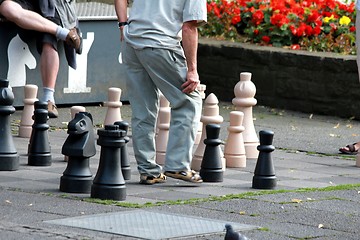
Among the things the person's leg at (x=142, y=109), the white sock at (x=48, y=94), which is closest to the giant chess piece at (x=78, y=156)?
the person's leg at (x=142, y=109)

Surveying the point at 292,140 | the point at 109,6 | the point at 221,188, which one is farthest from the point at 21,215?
the point at 109,6

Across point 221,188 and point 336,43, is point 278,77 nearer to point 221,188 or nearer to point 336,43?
point 336,43

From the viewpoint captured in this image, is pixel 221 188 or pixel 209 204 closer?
pixel 209 204

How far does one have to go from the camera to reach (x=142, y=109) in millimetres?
7773

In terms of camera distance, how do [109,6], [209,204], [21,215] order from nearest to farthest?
1. [21,215]
2. [209,204]
3. [109,6]

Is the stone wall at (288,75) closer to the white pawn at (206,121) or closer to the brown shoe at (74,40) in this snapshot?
the brown shoe at (74,40)

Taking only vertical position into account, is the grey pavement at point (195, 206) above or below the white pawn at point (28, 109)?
below

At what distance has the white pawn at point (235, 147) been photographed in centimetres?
884

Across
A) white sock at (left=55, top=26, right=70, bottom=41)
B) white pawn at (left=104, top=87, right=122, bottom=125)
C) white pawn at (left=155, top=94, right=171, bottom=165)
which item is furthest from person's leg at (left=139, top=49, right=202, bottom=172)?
white sock at (left=55, top=26, right=70, bottom=41)

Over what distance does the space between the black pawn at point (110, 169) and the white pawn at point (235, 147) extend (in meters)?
1.98

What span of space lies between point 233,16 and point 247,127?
4.50 m

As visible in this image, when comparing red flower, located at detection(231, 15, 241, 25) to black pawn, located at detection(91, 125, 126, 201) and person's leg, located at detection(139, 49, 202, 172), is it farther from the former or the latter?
black pawn, located at detection(91, 125, 126, 201)

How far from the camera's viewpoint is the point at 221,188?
25.3 feet

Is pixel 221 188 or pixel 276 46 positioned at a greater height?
pixel 276 46
